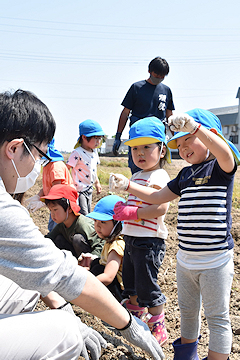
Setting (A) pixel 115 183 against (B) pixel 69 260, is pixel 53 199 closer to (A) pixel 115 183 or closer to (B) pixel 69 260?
(A) pixel 115 183

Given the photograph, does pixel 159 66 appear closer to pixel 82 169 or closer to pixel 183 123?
pixel 82 169

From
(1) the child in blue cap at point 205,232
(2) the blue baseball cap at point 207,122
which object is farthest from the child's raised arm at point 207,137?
(2) the blue baseball cap at point 207,122

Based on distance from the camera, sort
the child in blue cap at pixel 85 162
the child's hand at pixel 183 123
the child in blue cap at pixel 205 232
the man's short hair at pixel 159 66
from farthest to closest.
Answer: the child in blue cap at pixel 85 162, the man's short hair at pixel 159 66, the child in blue cap at pixel 205 232, the child's hand at pixel 183 123

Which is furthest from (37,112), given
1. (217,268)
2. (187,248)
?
(217,268)

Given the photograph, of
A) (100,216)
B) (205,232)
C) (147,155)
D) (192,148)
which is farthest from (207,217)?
(100,216)

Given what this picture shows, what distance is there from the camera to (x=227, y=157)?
1.87 metres

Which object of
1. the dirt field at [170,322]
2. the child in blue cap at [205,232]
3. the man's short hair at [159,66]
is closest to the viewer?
the child in blue cap at [205,232]

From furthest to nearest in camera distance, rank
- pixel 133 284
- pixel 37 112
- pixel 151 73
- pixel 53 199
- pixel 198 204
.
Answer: pixel 151 73, pixel 53 199, pixel 133 284, pixel 198 204, pixel 37 112

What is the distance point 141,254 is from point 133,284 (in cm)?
31

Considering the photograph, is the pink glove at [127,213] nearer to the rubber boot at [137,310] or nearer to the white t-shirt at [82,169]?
the rubber boot at [137,310]

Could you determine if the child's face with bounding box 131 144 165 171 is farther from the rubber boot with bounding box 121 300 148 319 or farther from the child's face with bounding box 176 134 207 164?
the rubber boot with bounding box 121 300 148 319

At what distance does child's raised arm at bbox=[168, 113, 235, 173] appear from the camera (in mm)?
1775

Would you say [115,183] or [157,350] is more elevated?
[115,183]

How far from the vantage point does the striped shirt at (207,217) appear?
1.99m
